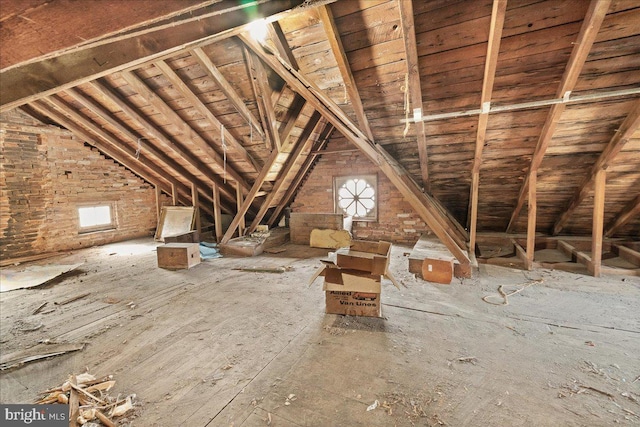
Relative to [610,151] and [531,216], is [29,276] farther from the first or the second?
[610,151]

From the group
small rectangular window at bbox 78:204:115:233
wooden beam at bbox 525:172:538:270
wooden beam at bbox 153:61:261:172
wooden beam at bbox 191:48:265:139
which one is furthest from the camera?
small rectangular window at bbox 78:204:115:233

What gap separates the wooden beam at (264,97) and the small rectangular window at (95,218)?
4.97 metres

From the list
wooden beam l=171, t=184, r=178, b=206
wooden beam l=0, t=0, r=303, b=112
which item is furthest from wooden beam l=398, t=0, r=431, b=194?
wooden beam l=171, t=184, r=178, b=206

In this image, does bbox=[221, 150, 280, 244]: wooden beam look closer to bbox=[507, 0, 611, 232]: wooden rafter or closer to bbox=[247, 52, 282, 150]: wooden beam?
bbox=[247, 52, 282, 150]: wooden beam

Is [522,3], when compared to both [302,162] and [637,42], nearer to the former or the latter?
[637,42]

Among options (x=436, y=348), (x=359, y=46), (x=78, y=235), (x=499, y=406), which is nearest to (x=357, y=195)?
(x=359, y=46)

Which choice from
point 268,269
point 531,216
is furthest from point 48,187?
point 531,216

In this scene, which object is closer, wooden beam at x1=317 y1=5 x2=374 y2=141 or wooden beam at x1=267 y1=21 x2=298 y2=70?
wooden beam at x1=317 y1=5 x2=374 y2=141

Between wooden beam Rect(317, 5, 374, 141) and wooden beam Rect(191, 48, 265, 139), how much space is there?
1.52 m

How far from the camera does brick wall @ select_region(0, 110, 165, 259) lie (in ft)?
15.8

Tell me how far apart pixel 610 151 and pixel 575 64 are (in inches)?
61.4

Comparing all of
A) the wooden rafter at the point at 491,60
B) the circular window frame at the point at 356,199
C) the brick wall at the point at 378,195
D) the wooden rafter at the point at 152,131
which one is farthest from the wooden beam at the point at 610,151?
the wooden rafter at the point at 152,131

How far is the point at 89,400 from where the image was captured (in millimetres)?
1692

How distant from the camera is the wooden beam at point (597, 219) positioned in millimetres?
3330
